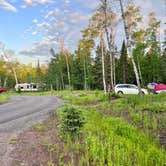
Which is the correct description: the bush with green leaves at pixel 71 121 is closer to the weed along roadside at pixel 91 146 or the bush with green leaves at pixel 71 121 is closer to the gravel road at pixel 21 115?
the weed along roadside at pixel 91 146

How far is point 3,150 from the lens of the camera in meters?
7.09

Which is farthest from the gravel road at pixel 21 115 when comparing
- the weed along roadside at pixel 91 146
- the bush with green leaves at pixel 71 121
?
the bush with green leaves at pixel 71 121

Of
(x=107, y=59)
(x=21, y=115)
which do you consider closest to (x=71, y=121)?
(x=21, y=115)

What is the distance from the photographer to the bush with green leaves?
25.0 feet

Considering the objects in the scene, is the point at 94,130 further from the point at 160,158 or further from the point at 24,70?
the point at 24,70

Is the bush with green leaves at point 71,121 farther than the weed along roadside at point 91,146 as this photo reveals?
Yes

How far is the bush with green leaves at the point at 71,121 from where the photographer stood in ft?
25.0

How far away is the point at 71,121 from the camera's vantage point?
7.64 m

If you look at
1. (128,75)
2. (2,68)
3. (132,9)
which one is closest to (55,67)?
(2,68)

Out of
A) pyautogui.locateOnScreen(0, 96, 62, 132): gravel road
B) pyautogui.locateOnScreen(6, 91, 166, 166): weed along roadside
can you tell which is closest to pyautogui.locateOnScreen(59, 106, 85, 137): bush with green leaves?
pyautogui.locateOnScreen(6, 91, 166, 166): weed along roadside

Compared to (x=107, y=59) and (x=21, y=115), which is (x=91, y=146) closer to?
(x=21, y=115)

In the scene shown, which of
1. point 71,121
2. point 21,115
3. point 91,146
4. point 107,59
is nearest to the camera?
point 91,146

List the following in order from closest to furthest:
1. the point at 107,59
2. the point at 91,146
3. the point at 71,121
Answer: the point at 91,146 < the point at 71,121 < the point at 107,59

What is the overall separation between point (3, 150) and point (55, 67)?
229 feet
